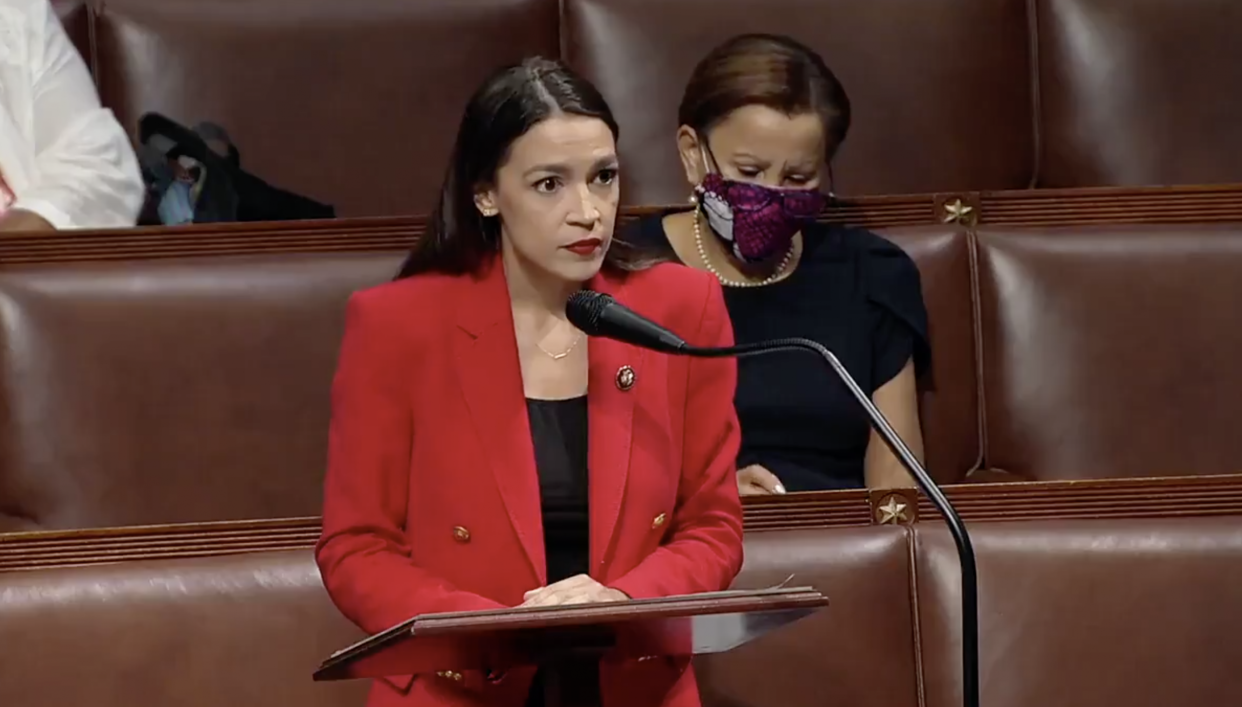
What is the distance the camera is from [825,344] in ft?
3.74

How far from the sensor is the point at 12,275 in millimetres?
1099

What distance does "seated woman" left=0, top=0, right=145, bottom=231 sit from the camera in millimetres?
1277

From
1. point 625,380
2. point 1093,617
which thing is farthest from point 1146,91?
point 625,380

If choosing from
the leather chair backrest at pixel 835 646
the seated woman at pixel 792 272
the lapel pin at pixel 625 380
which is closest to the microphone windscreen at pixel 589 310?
the lapel pin at pixel 625 380

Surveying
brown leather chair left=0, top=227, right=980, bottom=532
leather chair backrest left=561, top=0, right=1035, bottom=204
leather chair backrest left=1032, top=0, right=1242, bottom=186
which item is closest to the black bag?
brown leather chair left=0, top=227, right=980, bottom=532

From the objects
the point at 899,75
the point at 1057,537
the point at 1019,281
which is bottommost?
the point at 1057,537

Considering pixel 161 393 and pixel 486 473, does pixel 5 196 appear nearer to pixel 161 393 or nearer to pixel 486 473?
pixel 161 393

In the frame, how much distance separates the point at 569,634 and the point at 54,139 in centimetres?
84

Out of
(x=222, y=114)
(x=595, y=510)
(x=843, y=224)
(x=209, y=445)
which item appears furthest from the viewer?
(x=222, y=114)

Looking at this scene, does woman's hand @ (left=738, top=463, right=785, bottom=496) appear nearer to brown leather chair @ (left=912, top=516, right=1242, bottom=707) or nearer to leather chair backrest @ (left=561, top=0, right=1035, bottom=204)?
brown leather chair @ (left=912, top=516, right=1242, bottom=707)

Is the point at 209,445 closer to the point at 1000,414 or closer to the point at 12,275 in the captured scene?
the point at 12,275

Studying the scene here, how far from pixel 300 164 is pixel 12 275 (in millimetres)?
366

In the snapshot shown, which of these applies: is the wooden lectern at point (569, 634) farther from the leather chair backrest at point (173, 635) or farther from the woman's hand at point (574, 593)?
the leather chair backrest at point (173, 635)

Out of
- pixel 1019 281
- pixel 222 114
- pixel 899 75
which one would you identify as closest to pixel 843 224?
pixel 1019 281
